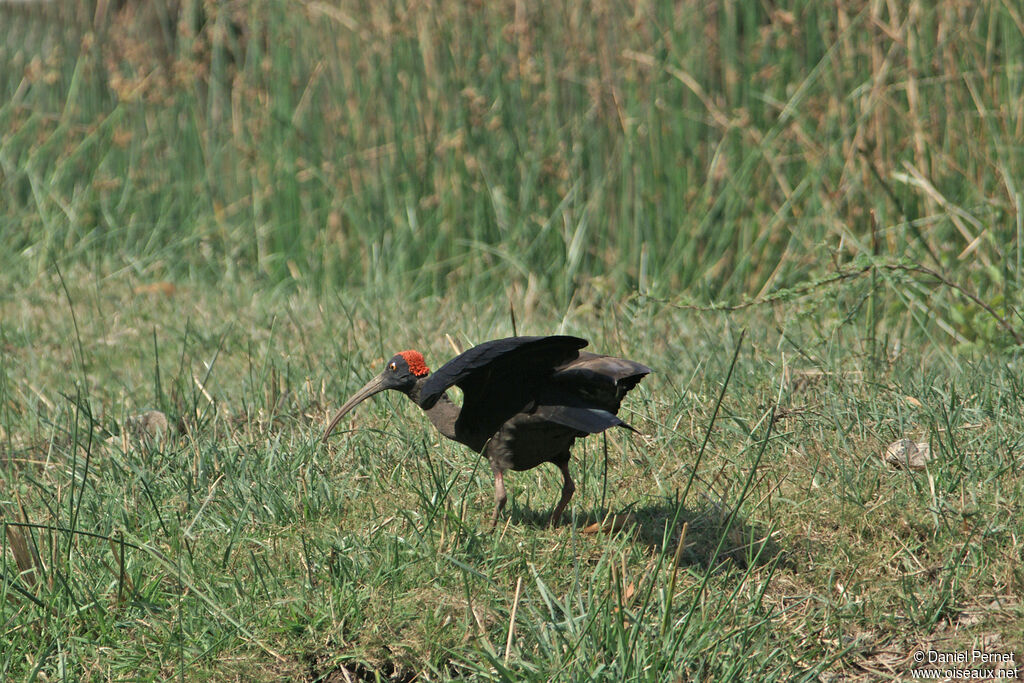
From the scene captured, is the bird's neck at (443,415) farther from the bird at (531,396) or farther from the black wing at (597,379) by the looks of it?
the black wing at (597,379)

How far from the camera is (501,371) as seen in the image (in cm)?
305

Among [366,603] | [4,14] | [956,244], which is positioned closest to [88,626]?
[366,603]

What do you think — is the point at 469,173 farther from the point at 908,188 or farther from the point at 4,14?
the point at 4,14

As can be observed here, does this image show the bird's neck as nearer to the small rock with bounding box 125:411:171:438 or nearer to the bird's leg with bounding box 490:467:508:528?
the bird's leg with bounding box 490:467:508:528

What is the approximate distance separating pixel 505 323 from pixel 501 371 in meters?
2.26

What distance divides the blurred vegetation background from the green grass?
0.03 meters

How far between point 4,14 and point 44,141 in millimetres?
1191

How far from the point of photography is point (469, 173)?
20.6 feet

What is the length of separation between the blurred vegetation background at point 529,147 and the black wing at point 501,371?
2.22 m

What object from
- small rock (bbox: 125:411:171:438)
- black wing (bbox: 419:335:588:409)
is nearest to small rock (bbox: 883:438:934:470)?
black wing (bbox: 419:335:588:409)

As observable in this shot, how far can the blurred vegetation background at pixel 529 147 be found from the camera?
544 cm

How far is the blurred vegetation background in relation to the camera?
5438 millimetres

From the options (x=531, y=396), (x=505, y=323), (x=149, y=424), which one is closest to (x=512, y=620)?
(x=531, y=396)

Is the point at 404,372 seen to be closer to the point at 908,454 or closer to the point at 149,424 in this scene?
the point at 149,424
